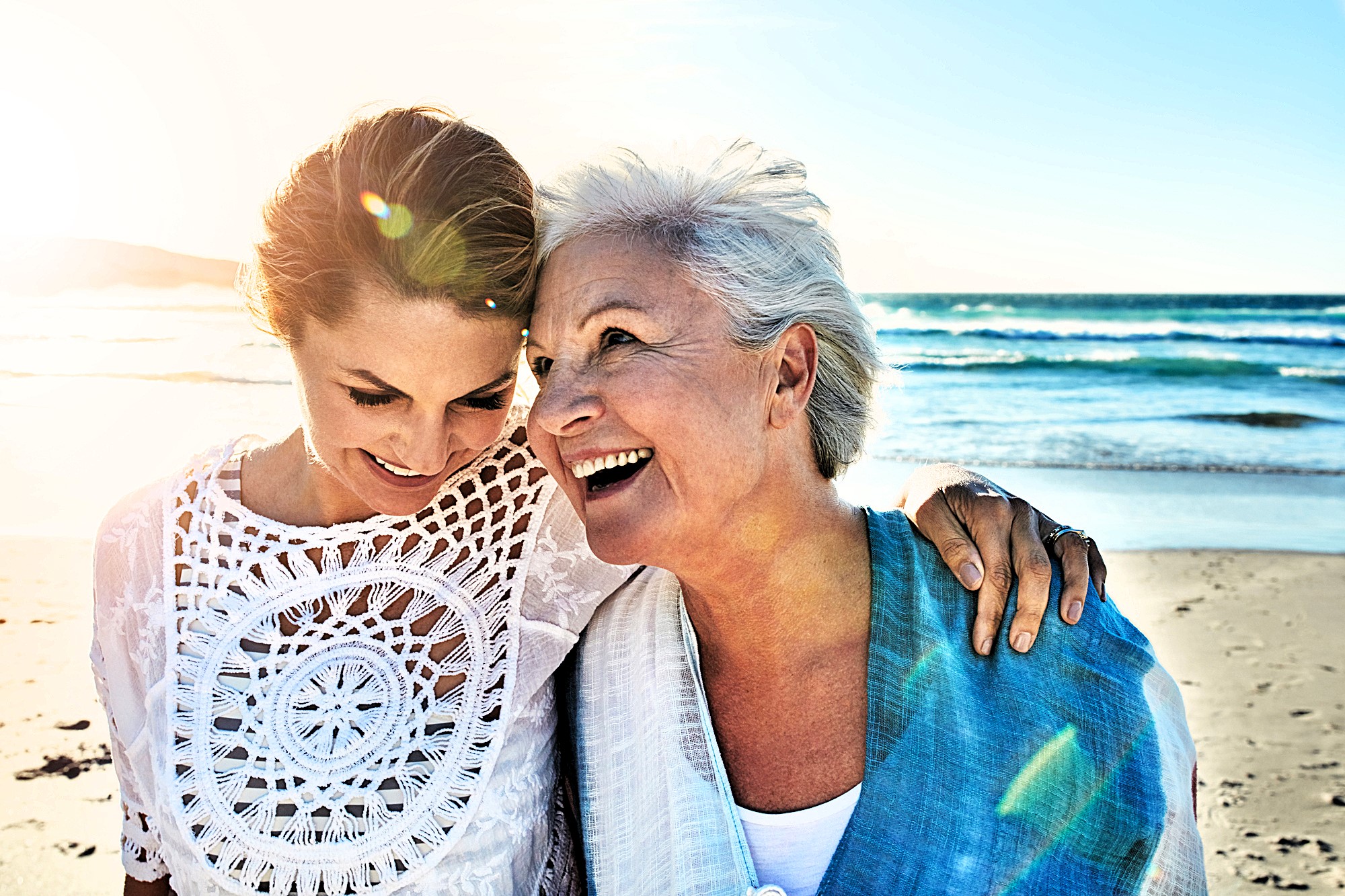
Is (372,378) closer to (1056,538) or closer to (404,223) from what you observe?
(404,223)

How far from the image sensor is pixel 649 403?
1.91m

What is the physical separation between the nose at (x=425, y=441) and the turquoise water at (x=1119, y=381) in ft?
3.41

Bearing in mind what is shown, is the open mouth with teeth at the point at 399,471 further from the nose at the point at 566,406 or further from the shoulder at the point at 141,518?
the shoulder at the point at 141,518

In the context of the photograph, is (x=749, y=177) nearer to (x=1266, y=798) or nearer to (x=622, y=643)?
(x=622, y=643)

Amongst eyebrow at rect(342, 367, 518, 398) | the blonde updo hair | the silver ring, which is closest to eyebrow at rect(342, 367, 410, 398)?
eyebrow at rect(342, 367, 518, 398)

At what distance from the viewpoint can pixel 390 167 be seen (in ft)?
6.70

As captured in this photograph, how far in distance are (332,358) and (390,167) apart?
0.41 meters

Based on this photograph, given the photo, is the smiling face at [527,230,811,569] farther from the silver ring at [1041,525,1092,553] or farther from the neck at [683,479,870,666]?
the silver ring at [1041,525,1092,553]

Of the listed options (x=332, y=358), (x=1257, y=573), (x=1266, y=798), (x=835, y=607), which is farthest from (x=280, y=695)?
(x=1257, y=573)

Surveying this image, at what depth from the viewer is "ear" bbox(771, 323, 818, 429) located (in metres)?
2.07

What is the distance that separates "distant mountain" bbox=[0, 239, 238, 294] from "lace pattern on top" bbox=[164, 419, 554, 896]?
17593 mm

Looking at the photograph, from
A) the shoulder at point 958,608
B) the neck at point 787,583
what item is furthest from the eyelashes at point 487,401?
the shoulder at point 958,608

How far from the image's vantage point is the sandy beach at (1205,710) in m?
4.02

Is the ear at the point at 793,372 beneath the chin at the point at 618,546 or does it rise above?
above
